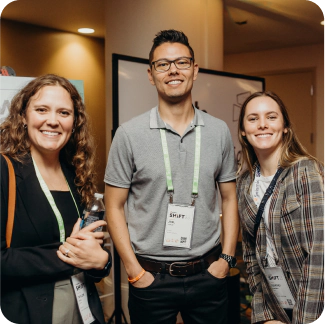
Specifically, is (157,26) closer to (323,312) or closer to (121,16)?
(121,16)

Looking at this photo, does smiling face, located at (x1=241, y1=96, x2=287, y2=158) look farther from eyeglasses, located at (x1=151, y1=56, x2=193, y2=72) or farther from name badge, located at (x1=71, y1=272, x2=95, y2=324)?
name badge, located at (x1=71, y1=272, x2=95, y2=324)

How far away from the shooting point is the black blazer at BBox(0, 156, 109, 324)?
123 centimetres

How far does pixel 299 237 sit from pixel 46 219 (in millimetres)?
1005

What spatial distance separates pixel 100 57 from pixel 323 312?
4674mm

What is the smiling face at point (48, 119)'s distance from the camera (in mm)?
1396

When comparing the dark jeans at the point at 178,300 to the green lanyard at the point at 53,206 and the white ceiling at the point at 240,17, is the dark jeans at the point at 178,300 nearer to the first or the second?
the green lanyard at the point at 53,206

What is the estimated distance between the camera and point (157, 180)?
1.73m

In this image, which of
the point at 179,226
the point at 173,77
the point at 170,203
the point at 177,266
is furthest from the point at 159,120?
the point at 177,266

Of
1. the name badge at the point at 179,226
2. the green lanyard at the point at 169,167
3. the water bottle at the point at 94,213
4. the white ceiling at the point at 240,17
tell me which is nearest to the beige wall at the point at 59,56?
the white ceiling at the point at 240,17

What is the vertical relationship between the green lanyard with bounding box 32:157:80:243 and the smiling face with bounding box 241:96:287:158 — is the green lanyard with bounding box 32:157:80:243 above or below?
below

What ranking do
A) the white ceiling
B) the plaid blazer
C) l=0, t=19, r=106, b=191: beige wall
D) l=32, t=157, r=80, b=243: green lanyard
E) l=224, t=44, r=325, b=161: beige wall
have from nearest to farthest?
l=32, t=157, r=80, b=243: green lanyard, the plaid blazer, the white ceiling, l=0, t=19, r=106, b=191: beige wall, l=224, t=44, r=325, b=161: beige wall

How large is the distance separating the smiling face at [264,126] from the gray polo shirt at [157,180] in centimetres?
19

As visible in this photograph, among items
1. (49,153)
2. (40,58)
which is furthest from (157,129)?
(40,58)

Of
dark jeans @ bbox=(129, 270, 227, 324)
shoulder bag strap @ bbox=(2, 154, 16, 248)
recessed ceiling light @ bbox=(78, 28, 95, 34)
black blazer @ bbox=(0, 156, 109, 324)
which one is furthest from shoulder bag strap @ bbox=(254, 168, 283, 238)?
recessed ceiling light @ bbox=(78, 28, 95, 34)
